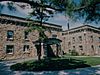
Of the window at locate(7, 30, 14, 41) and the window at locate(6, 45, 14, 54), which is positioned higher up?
the window at locate(7, 30, 14, 41)

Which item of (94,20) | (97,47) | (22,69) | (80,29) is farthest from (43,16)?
Answer: (97,47)

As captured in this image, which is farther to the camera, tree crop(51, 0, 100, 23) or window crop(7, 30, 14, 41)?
window crop(7, 30, 14, 41)

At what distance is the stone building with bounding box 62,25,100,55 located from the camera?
142ft

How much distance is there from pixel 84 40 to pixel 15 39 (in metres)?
19.8

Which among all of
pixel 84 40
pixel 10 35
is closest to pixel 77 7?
pixel 10 35

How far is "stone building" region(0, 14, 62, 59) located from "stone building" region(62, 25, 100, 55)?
48.4 feet

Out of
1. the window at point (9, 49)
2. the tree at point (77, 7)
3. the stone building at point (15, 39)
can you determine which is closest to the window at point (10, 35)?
the stone building at point (15, 39)

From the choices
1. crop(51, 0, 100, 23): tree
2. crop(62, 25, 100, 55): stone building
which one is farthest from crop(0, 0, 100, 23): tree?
crop(62, 25, 100, 55): stone building

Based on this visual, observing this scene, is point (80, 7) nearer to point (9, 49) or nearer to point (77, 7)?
point (77, 7)

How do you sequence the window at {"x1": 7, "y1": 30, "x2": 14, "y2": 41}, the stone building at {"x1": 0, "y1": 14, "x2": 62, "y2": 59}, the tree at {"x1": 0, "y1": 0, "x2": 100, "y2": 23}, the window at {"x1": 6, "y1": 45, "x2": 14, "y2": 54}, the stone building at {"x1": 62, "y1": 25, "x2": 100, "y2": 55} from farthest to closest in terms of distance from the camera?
the stone building at {"x1": 62, "y1": 25, "x2": 100, "y2": 55}, the window at {"x1": 7, "y1": 30, "x2": 14, "y2": 41}, the window at {"x1": 6, "y1": 45, "x2": 14, "y2": 54}, the stone building at {"x1": 0, "y1": 14, "x2": 62, "y2": 59}, the tree at {"x1": 0, "y1": 0, "x2": 100, "y2": 23}

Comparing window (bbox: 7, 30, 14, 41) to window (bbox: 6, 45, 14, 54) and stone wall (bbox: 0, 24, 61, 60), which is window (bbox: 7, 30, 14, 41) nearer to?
stone wall (bbox: 0, 24, 61, 60)

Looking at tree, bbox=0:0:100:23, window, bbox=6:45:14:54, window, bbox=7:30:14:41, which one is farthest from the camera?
window, bbox=7:30:14:41

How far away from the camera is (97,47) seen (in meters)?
46.5

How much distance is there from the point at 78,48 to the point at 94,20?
32.9 meters
